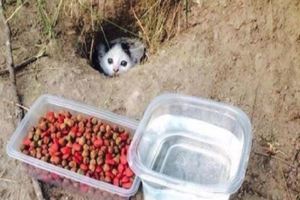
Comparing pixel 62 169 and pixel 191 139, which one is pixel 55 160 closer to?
pixel 62 169

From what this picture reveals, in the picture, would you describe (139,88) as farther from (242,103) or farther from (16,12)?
(16,12)

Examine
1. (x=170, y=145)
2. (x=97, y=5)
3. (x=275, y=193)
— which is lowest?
(x=275, y=193)

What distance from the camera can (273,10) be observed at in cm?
227

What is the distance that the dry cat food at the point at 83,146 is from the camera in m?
1.85

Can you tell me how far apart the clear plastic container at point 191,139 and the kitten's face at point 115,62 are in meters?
Answer: 0.65

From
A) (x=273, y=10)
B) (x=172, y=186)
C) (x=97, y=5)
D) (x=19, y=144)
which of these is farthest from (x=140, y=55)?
(x=172, y=186)

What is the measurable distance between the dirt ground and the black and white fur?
0.25 meters

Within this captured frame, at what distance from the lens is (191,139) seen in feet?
6.37

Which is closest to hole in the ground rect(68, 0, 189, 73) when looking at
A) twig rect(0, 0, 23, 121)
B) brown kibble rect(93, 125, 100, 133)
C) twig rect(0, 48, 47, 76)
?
twig rect(0, 48, 47, 76)

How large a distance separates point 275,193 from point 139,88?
604 mm

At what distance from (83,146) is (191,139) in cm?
35

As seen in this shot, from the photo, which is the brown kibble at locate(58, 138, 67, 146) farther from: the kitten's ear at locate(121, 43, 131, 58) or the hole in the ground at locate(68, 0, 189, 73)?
the kitten's ear at locate(121, 43, 131, 58)

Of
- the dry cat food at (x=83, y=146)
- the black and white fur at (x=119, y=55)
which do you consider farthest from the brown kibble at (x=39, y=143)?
the black and white fur at (x=119, y=55)

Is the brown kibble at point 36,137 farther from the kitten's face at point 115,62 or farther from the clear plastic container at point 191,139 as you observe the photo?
the kitten's face at point 115,62
